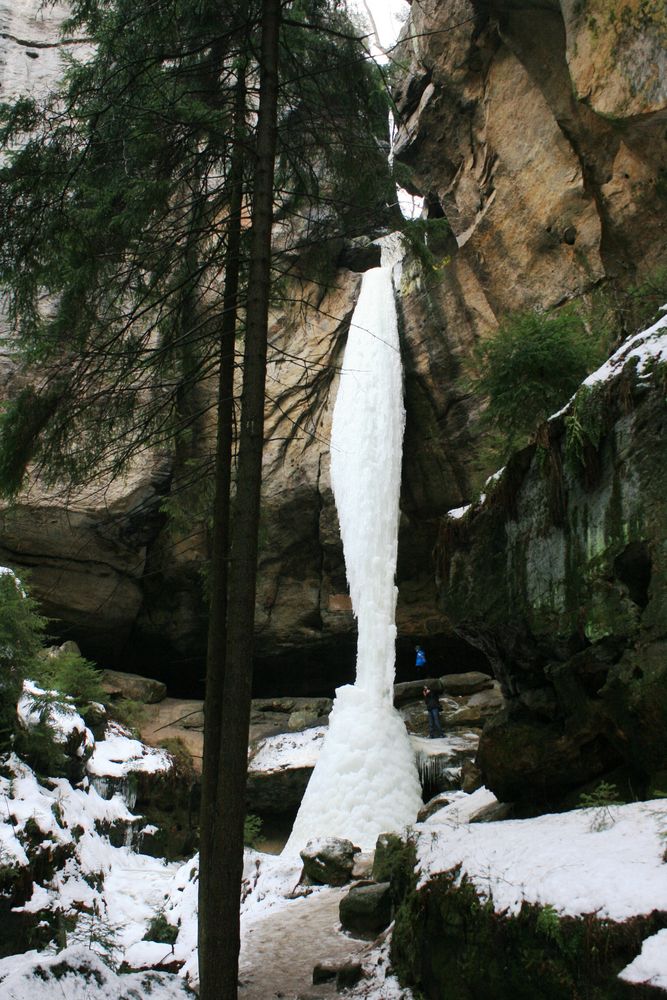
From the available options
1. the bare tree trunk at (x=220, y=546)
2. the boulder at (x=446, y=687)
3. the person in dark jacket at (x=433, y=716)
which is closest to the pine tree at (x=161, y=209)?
the bare tree trunk at (x=220, y=546)

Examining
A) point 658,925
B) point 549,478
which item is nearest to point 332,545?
point 549,478

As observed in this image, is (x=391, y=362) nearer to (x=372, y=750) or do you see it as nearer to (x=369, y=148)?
(x=372, y=750)

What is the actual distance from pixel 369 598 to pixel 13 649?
22.0 feet

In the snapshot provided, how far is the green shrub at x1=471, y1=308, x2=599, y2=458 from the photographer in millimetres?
8180

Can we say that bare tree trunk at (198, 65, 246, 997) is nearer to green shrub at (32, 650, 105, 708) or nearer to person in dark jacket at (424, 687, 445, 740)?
green shrub at (32, 650, 105, 708)

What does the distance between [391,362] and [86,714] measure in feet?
32.2

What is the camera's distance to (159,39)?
597 centimetres

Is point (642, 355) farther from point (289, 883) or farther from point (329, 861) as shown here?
point (289, 883)

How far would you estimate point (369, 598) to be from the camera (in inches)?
565

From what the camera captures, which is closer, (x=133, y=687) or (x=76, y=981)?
(x=76, y=981)

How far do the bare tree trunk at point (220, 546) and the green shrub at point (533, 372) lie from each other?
11.3ft

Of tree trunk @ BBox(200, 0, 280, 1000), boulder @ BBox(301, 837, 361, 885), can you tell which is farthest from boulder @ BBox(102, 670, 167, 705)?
tree trunk @ BBox(200, 0, 280, 1000)

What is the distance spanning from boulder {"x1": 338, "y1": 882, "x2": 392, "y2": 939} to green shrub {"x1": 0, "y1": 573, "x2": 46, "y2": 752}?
550 centimetres

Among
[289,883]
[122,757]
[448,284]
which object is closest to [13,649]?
[122,757]
